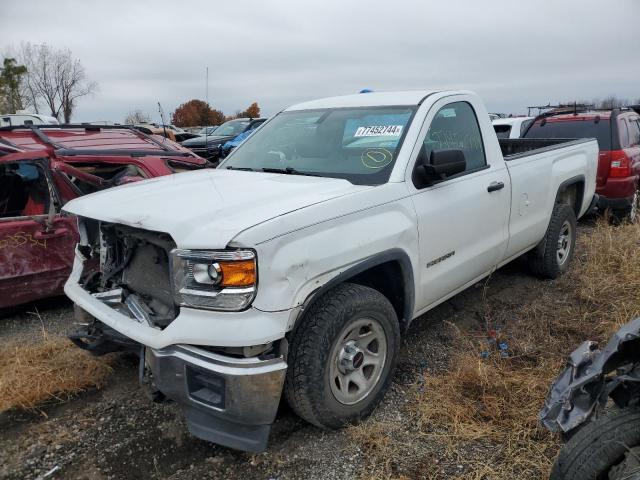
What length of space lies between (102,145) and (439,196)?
375 centimetres

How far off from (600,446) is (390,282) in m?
1.50

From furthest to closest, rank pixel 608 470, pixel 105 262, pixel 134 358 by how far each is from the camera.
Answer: pixel 134 358 → pixel 105 262 → pixel 608 470

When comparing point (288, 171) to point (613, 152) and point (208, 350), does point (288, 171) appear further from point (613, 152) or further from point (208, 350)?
point (613, 152)

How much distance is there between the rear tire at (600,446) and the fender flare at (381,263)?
4.11ft

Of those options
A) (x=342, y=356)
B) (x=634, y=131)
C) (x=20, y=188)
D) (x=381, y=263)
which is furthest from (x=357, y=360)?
(x=634, y=131)

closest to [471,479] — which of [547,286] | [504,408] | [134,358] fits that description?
[504,408]

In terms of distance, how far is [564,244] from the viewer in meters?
5.59

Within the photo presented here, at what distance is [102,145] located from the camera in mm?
5488

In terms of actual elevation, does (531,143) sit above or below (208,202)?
above

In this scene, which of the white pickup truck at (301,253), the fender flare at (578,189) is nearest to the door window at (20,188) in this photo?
the white pickup truck at (301,253)

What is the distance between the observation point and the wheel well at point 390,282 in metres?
3.18

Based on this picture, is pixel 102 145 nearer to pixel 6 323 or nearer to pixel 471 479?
pixel 6 323

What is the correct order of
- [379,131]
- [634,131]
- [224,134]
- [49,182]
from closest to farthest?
1. [379,131]
2. [49,182]
3. [634,131]
4. [224,134]

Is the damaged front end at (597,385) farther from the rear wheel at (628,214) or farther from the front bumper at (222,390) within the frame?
the rear wheel at (628,214)
